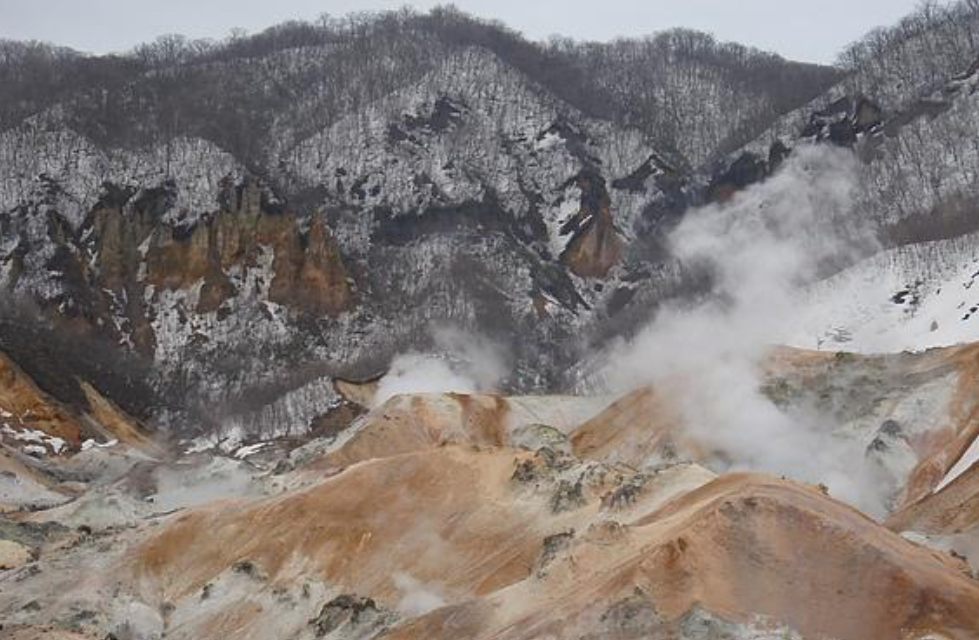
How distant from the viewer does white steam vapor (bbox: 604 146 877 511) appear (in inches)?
2008

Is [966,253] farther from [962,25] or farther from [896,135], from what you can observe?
[962,25]

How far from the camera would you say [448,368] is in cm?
10038

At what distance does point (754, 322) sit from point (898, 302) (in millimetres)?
13621

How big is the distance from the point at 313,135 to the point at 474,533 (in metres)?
96.5

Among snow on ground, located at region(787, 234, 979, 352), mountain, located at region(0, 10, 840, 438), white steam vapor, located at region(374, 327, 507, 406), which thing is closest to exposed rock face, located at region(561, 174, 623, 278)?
mountain, located at region(0, 10, 840, 438)

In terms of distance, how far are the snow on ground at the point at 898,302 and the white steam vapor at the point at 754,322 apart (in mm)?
2974

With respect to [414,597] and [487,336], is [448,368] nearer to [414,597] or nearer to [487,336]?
[487,336]

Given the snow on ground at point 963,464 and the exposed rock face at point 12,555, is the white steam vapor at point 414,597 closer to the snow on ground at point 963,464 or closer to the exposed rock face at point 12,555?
the exposed rock face at point 12,555

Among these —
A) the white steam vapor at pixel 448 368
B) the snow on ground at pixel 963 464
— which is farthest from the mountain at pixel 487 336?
the white steam vapor at pixel 448 368

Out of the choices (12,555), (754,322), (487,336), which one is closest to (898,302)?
(754,322)

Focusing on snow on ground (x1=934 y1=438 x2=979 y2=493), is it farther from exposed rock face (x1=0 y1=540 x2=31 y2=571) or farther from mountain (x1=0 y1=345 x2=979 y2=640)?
exposed rock face (x1=0 y1=540 x2=31 y2=571)

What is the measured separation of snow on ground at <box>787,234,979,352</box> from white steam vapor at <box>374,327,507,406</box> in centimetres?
2493

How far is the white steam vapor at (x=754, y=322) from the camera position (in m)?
51.0

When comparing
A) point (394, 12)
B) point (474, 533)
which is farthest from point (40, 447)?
point (394, 12)
